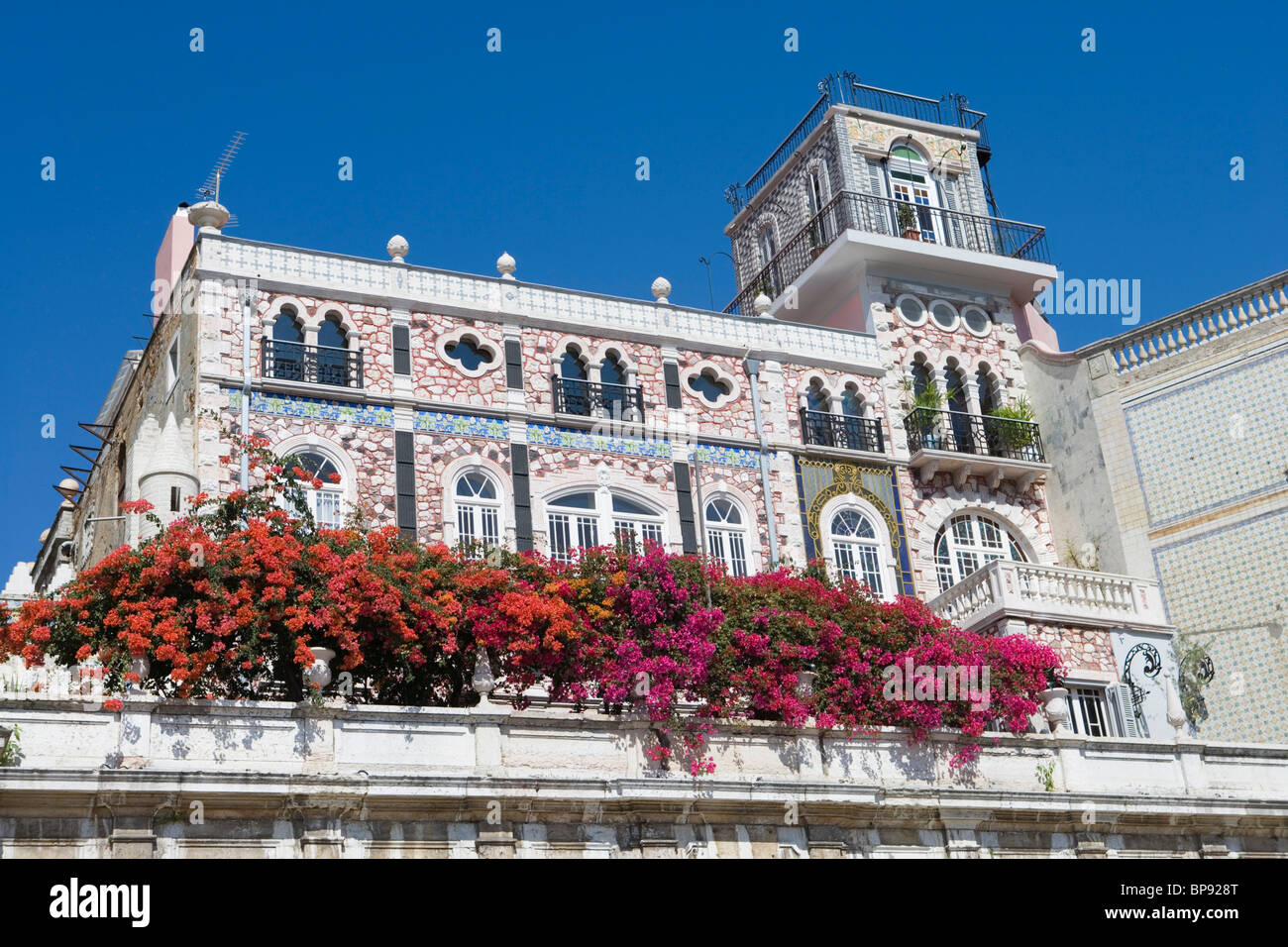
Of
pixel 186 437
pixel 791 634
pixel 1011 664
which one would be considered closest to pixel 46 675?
pixel 186 437

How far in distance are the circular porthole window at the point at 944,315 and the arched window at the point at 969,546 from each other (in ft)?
13.0

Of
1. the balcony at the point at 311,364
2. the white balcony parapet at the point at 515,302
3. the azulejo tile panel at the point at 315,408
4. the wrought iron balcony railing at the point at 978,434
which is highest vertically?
the white balcony parapet at the point at 515,302

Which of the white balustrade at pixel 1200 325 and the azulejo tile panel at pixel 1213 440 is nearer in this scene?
the azulejo tile panel at pixel 1213 440

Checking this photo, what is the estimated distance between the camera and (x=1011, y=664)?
22.6 meters

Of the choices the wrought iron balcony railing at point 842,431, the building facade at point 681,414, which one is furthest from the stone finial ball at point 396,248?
the wrought iron balcony railing at point 842,431

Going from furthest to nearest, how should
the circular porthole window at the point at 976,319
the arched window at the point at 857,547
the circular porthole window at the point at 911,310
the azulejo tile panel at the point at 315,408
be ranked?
the circular porthole window at the point at 976,319 < the circular porthole window at the point at 911,310 < the arched window at the point at 857,547 < the azulejo tile panel at the point at 315,408

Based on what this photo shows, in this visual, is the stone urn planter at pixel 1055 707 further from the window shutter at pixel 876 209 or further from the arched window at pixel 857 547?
the window shutter at pixel 876 209

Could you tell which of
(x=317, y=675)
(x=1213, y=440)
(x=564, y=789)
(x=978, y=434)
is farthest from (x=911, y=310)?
(x=317, y=675)

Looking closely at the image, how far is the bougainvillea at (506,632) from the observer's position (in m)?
18.2

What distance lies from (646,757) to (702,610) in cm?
236

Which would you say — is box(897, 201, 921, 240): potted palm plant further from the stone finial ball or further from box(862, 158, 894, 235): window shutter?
the stone finial ball

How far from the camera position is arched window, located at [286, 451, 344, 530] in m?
24.5
